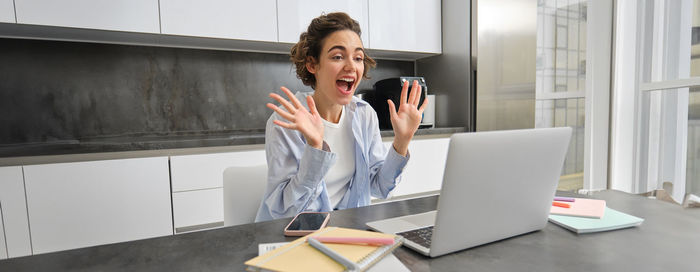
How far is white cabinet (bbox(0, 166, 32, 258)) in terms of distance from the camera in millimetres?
1516

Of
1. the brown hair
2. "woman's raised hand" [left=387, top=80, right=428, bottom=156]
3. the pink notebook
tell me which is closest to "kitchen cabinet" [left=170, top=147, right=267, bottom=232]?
the brown hair

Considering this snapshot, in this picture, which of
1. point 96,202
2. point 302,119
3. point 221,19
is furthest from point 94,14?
point 302,119

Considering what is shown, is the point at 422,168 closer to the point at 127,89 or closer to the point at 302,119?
the point at 302,119

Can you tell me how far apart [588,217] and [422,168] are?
1631mm

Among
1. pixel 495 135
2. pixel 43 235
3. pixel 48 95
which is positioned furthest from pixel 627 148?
pixel 48 95

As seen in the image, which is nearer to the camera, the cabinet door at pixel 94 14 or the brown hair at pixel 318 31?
the brown hair at pixel 318 31

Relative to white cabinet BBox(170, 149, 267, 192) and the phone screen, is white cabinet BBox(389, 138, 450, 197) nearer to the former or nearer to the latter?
white cabinet BBox(170, 149, 267, 192)

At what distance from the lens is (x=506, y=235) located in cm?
64

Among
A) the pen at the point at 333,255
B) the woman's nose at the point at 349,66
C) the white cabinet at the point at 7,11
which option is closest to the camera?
the pen at the point at 333,255

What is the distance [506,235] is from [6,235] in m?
1.98

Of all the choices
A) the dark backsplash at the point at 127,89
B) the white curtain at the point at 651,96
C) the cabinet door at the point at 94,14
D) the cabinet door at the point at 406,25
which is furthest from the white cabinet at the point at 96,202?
the white curtain at the point at 651,96

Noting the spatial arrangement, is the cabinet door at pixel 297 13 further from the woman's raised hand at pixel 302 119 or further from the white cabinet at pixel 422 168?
the woman's raised hand at pixel 302 119

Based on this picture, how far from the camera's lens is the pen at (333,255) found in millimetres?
503

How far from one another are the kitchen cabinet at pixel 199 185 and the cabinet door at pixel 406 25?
127cm
